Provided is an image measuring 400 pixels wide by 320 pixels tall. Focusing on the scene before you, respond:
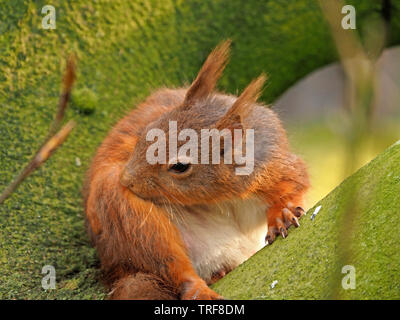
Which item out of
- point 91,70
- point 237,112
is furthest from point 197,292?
point 91,70

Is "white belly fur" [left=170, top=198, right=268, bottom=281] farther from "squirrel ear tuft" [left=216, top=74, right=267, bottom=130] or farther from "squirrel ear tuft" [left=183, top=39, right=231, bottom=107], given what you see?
"squirrel ear tuft" [left=183, top=39, right=231, bottom=107]

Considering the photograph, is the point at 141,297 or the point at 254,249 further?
the point at 254,249

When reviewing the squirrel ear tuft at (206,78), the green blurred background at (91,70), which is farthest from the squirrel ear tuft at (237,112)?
the green blurred background at (91,70)

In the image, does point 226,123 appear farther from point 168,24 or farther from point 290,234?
point 168,24

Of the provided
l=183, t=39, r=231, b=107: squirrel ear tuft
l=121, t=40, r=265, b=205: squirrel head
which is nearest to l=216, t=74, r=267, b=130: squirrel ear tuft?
l=121, t=40, r=265, b=205: squirrel head
